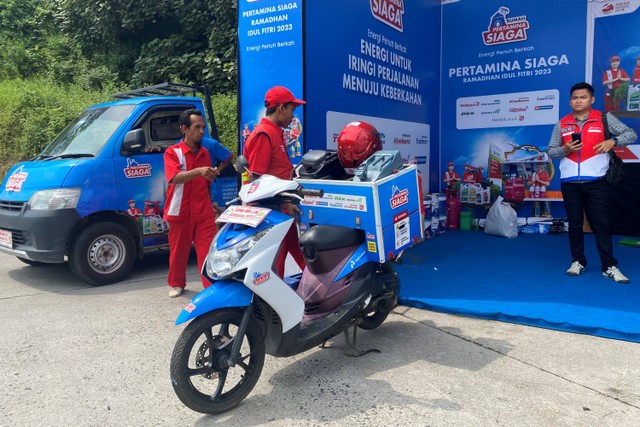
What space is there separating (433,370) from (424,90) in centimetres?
592

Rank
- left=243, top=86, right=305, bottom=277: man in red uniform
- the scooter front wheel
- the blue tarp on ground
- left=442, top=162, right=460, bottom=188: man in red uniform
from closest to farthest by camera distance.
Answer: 1. the scooter front wheel
2. left=243, top=86, right=305, bottom=277: man in red uniform
3. the blue tarp on ground
4. left=442, top=162, right=460, bottom=188: man in red uniform

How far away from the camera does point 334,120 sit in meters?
6.04

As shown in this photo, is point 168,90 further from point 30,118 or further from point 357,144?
point 30,118

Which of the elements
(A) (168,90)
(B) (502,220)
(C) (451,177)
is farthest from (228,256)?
(C) (451,177)

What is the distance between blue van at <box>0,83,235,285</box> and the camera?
5.34 meters

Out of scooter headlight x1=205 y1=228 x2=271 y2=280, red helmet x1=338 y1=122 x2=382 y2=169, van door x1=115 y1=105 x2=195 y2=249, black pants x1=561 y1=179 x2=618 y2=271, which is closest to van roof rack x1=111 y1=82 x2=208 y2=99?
van door x1=115 y1=105 x2=195 y2=249

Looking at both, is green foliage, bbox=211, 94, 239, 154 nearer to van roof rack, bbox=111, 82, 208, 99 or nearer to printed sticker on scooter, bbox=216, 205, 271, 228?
van roof rack, bbox=111, 82, 208, 99

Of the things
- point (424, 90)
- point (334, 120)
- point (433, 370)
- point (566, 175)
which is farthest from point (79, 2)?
point (433, 370)

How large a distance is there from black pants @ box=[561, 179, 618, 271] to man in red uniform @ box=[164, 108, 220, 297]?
3.70m

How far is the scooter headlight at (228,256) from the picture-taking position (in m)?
3.00

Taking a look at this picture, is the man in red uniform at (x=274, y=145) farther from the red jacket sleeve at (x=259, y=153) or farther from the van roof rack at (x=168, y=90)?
the van roof rack at (x=168, y=90)

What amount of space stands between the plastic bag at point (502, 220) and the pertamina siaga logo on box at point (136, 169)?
5170 millimetres

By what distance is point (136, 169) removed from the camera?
579 centimetres

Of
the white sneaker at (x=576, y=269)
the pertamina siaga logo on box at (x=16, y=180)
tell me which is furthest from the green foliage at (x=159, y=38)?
the white sneaker at (x=576, y=269)
